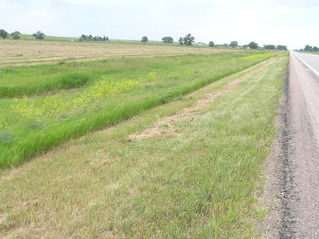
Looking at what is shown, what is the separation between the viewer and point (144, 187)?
3.52 meters

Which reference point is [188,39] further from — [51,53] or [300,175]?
[300,175]

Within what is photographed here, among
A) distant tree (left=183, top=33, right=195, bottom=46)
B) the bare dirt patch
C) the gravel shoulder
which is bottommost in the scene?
the bare dirt patch

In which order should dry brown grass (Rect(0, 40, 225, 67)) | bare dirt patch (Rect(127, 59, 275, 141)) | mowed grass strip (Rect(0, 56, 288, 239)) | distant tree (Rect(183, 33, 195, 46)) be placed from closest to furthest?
mowed grass strip (Rect(0, 56, 288, 239)), bare dirt patch (Rect(127, 59, 275, 141)), dry brown grass (Rect(0, 40, 225, 67)), distant tree (Rect(183, 33, 195, 46))

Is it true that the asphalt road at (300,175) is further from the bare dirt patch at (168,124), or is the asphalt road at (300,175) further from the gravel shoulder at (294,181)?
the bare dirt patch at (168,124)

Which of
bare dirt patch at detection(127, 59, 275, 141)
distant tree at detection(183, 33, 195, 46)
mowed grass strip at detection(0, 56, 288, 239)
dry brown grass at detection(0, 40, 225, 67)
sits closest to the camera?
mowed grass strip at detection(0, 56, 288, 239)

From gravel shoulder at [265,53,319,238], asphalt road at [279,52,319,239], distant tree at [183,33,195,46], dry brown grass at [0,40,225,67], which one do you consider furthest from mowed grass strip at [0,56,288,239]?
distant tree at [183,33,195,46]

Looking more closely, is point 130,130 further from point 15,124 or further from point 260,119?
point 260,119

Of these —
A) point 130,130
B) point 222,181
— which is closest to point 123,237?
point 222,181

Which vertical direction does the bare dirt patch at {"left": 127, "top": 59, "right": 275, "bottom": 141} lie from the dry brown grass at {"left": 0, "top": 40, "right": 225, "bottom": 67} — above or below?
below

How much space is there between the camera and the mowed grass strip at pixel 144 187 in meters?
2.76

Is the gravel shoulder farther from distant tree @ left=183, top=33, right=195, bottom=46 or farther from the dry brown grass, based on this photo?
distant tree @ left=183, top=33, right=195, bottom=46

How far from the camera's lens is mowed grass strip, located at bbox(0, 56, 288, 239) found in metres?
2.76

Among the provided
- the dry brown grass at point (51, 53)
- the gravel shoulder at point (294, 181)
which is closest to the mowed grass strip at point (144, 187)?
the gravel shoulder at point (294, 181)

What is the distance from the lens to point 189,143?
514 centimetres
